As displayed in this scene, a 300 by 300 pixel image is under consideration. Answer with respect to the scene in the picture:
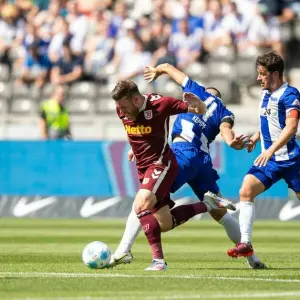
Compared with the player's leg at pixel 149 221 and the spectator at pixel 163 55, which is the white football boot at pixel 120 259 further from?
the spectator at pixel 163 55

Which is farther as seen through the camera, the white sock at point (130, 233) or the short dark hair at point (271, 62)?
the short dark hair at point (271, 62)

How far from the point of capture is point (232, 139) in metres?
11.0

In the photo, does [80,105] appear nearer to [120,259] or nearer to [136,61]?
[136,61]

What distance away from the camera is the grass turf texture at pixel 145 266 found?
8516mm

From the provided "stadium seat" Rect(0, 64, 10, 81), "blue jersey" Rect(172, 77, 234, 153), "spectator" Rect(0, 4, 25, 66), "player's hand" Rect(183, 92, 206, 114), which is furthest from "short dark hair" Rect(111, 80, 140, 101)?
"spectator" Rect(0, 4, 25, 66)

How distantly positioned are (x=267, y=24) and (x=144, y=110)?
50.9 ft

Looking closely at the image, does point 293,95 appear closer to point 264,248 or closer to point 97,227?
point 264,248

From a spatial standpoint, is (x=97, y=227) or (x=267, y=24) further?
(x=267, y=24)

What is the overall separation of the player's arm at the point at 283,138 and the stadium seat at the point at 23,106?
591 inches

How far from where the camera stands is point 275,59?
1118cm

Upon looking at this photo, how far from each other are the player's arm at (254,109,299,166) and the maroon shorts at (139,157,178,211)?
0.85m

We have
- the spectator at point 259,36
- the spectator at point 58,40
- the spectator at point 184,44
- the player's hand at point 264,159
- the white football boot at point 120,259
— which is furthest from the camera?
the spectator at point 58,40

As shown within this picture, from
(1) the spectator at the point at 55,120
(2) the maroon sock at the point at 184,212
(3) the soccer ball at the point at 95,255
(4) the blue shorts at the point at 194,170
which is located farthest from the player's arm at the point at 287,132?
(1) the spectator at the point at 55,120

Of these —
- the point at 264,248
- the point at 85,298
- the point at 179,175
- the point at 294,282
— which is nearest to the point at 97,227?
the point at 264,248
